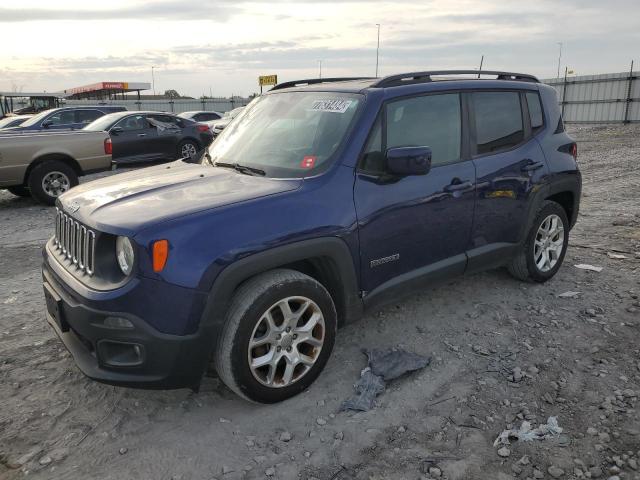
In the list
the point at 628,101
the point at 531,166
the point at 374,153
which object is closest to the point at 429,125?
the point at 374,153

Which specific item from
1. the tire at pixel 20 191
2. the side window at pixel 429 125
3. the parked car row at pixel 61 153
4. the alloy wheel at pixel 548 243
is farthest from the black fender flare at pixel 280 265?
the tire at pixel 20 191

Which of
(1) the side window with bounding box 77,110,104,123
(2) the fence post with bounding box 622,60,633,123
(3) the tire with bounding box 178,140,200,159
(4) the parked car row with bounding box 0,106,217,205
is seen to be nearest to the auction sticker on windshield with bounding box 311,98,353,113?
(4) the parked car row with bounding box 0,106,217,205

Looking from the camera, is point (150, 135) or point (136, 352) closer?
point (136, 352)

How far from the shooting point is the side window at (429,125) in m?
3.41

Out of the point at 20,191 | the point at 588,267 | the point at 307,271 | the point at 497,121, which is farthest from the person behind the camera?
the point at 20,191

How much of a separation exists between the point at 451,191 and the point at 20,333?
11.0 feet

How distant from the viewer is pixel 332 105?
3.45m

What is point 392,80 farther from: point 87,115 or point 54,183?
point 87,115

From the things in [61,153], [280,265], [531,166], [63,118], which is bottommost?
[280,265]

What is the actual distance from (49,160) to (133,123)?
3.59 metres

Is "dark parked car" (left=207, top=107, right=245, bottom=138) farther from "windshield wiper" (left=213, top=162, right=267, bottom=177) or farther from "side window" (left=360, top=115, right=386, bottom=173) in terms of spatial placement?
"side window" (left=360, top=115, right=386, bottom=173)

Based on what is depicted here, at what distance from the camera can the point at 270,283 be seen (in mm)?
2781

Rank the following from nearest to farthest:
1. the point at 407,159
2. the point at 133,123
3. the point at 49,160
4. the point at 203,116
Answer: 1. the point at 407,159
2. the point at 49,160
3. the point at 133,123
4. the point at 203,116

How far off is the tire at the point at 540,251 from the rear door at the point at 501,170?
0.25 m
